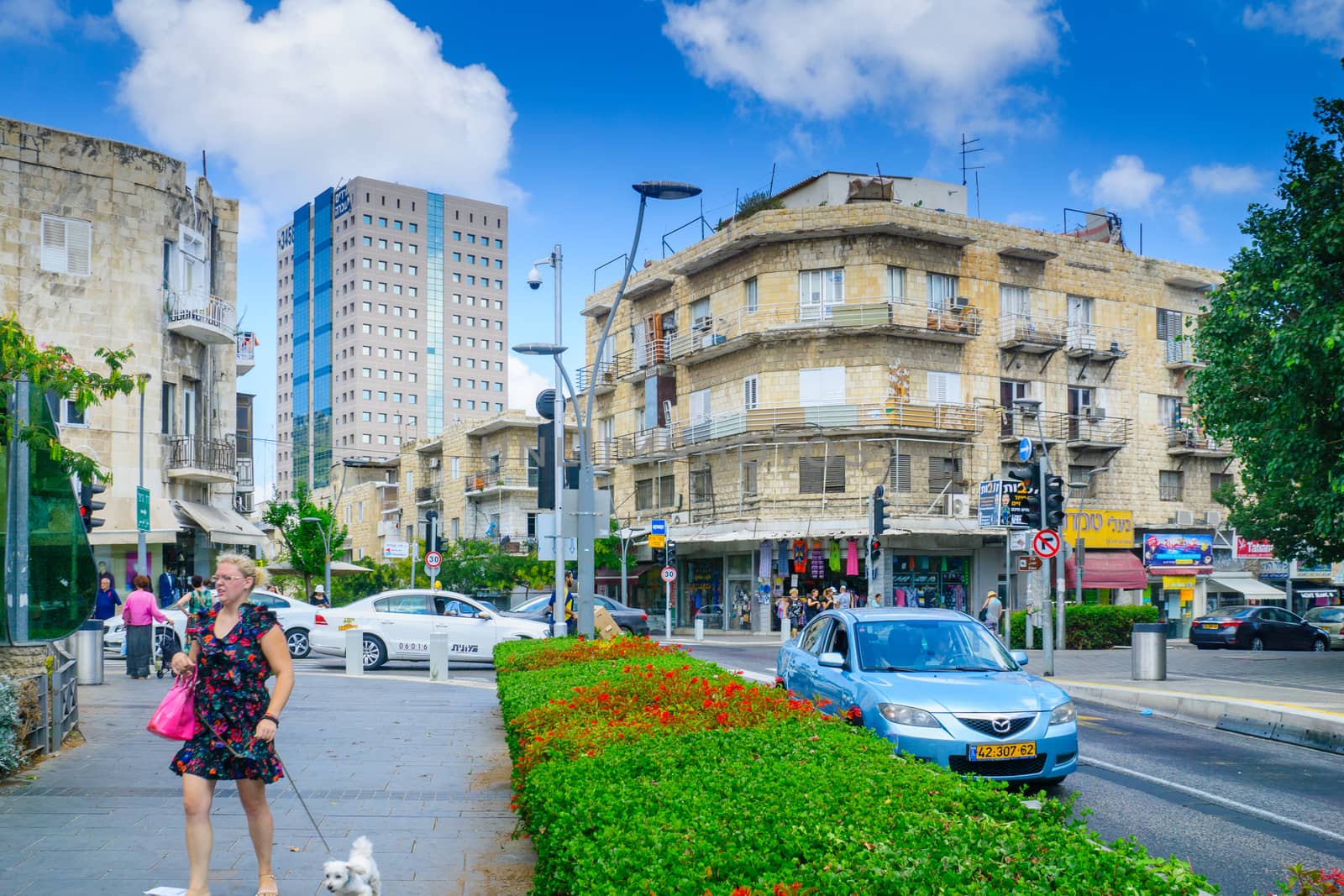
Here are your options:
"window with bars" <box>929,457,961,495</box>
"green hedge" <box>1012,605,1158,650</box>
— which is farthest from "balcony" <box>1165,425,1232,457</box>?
"green hedge" <box>1012,605,1158,650</box>

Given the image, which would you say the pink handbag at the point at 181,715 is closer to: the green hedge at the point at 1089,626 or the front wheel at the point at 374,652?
the front wheel at the point at 374,652

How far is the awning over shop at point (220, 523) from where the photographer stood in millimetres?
33719

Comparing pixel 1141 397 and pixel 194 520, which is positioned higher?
pixel 1141 397

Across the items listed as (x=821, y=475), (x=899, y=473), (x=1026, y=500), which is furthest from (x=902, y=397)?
(x=1026, y=500)

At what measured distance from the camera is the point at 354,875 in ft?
17.9

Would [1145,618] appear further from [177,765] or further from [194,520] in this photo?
[177,765]

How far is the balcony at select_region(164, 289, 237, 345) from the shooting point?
33562 millimetres

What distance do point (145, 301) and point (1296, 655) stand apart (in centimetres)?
3220

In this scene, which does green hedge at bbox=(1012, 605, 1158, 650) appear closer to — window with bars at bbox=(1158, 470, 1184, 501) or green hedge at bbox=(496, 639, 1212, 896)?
window with bars at bbox=(1158, 470, 1184, 501)

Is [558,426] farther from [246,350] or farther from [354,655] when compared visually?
[246,350]

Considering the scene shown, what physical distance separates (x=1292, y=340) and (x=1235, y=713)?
20.1ft

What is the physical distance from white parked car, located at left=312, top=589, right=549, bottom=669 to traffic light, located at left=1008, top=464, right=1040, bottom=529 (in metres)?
9.23

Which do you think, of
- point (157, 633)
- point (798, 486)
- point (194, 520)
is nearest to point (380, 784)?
point (157, 633)

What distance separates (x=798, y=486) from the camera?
4184cm
